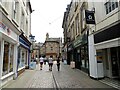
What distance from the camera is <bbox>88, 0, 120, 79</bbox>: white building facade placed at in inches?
311

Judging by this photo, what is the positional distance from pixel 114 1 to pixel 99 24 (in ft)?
5.63

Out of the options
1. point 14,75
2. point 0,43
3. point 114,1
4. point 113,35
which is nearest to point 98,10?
point 114,1

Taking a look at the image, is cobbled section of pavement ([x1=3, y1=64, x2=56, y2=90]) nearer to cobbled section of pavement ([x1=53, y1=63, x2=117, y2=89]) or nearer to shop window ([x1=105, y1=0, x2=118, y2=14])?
cobbled section of pavement ([x1=53, y1=63, x2=117, y2=89])

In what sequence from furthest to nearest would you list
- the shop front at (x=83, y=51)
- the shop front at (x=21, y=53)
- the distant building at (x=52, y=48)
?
the distant building at (x=52, y=48) → the shop front at (x=21, y=53) → the shop front at (x=83, y=51)

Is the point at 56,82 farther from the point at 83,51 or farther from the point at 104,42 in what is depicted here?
the point at 83,51

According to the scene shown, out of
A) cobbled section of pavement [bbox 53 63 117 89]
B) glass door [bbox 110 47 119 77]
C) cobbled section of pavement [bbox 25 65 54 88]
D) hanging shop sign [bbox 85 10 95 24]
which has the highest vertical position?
hanging shop sign [bbox 85 10 95 24]

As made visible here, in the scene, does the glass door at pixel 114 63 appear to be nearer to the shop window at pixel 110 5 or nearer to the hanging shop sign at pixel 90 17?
the hanging shop sign at pixel 90 17

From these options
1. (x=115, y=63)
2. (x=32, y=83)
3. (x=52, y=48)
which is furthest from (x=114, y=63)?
(x=52, y=48)

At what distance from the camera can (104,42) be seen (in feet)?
27.1

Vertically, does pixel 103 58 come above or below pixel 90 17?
below

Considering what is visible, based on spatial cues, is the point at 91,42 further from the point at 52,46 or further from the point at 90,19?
the point at 52,46

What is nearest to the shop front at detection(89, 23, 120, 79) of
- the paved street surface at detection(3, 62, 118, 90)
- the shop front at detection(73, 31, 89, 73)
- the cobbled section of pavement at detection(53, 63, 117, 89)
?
the cobbled section of pavement at detection(53, 63, 117, 89)

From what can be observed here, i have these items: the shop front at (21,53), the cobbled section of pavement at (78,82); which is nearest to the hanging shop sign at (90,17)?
the cobbled section of pavement at (78,82)

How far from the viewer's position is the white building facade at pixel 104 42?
7887 mm
